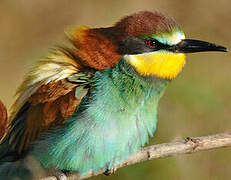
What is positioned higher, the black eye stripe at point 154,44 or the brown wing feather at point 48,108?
the black eye stripe at point 154,44

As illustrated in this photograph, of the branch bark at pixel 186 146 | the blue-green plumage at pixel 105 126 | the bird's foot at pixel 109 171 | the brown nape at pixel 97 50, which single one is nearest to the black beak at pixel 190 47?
the blue-green plumage at pixel 105 126

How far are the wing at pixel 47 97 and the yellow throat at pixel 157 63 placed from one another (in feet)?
0.73

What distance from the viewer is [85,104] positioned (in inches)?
105

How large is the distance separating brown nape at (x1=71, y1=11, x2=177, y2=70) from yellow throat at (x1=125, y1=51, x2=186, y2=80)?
0.09 meters

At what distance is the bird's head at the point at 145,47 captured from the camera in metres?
2.66

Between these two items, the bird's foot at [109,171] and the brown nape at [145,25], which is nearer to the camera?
the brown nape at [145,25]

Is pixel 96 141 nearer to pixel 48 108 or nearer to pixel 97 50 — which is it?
pixel 48 108

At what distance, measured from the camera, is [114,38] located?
8.88 feet

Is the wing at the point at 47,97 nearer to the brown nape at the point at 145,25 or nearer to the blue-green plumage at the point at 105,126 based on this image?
the blue-green plumage at the point at 105,126

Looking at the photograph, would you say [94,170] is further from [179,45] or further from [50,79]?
[179,45]

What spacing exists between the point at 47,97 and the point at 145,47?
52 cm

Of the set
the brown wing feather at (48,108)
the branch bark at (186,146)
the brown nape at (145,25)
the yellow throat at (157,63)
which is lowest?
the branch bark at (186,146)

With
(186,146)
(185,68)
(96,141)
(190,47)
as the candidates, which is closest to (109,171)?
(96,141)

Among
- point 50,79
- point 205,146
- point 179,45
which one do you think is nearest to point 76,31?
point 50,79
